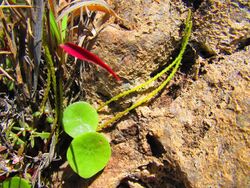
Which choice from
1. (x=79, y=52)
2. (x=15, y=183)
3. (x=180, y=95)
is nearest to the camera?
(x=79, y=52)

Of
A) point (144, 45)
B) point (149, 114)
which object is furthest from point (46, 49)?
point (149, 114)

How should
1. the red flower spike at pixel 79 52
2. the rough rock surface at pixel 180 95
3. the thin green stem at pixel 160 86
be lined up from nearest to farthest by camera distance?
the red flower spike at pixel 79 52
the rough rock surface at pixel 180 95
the thin green stem at pixel 160 86

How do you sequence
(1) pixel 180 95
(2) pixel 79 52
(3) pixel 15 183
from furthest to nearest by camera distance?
(1) pixel 180 95
(3) pixel 15 183
(2) pixel 79 52

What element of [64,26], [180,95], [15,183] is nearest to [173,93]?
[180,95]

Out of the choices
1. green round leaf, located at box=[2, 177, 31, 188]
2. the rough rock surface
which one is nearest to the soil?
the rough rock surface

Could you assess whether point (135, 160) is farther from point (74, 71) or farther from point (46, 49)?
point (46, 49)

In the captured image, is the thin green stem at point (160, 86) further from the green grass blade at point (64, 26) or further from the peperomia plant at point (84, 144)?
the green grass blade at point (64, 26)

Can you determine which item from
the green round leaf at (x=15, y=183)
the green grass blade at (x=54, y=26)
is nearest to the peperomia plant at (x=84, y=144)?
the green round leaf at (x=15, y=183)

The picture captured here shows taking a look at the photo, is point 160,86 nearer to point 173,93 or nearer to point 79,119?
point 173,93

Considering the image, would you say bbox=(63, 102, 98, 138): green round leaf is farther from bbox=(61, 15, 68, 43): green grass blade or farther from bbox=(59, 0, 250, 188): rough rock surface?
bbox=(61, 15, 68, 43): green grass blade
